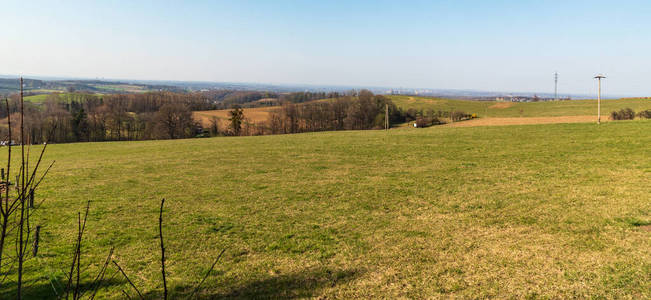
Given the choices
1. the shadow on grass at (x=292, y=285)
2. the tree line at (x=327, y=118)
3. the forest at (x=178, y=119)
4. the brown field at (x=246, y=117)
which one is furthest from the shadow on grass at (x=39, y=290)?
the brown field at (x=246, y=117)

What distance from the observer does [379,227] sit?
8.66 metres

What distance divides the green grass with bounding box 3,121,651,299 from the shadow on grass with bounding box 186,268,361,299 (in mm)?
33

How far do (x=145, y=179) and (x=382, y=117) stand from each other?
52.5 meters

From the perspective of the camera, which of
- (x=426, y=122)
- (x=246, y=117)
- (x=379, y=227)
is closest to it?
(x=379, y=227)

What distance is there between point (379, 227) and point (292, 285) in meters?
3.33

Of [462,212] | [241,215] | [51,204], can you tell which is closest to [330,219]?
[241,215]

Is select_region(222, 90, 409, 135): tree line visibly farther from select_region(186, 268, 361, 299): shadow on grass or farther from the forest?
select_region(186, 268, 361, 299): shadow on grass

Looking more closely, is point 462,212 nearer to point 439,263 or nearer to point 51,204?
point 439,263

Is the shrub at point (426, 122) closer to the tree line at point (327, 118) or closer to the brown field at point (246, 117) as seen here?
the tree line at point (327, 118)

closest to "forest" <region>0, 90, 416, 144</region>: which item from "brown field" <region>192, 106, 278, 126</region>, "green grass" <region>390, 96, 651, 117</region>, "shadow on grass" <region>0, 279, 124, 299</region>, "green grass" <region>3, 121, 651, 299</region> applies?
"brown field" <region>192, 106, 278, 126</region>

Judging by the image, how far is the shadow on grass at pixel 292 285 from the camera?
5578 millimetres

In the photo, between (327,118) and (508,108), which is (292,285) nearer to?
(327,118)

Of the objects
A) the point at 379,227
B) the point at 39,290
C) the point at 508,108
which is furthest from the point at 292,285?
the point at 508,108

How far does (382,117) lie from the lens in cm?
6469
